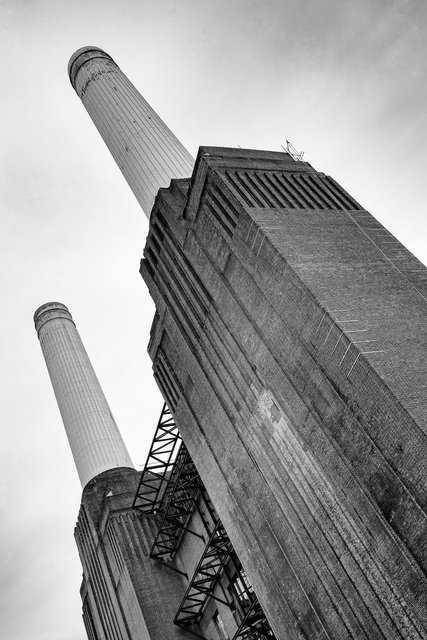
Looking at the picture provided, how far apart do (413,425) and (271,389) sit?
6.47m

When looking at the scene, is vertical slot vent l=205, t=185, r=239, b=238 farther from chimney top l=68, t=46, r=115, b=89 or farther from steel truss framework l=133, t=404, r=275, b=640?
chimney top l=68, t=46, r=115, b=89

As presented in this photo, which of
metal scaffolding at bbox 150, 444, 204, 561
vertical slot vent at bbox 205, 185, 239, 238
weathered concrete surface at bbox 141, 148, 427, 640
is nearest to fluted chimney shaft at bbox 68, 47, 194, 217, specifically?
weathered concrete surface at bbox 141, 148, 427, 640

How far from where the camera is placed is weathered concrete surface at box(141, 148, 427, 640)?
17531 mm

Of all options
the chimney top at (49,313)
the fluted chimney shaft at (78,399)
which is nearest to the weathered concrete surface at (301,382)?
the fluted chimney shaft at (78,399)

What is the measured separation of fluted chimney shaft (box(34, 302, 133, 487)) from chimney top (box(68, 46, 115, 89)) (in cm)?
2245

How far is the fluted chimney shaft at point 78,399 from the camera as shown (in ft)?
155

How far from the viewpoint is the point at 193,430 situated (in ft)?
92.0

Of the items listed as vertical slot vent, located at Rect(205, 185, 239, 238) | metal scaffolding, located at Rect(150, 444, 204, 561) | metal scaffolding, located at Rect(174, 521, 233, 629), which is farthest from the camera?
metal scaffolding, located at Rect(150, 444, 204, 561)

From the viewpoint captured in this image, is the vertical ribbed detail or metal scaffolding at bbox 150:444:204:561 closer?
metal scaffolding at bbox 150:444:204:561

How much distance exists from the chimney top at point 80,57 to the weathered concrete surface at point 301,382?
17.3 meters

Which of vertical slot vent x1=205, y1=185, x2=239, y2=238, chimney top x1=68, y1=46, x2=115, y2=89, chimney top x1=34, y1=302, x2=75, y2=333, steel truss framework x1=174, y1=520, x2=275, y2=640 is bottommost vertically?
steel truss framework x1=174, y1=520, x2=275, y2=640

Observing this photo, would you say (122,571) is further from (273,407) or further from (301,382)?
(301,382)

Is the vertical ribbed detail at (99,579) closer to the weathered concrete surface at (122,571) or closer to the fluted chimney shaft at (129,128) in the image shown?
the weathered concrete surface at (122,571)

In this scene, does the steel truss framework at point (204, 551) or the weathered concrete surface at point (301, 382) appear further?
the steel truss framework at point (204, 551)
